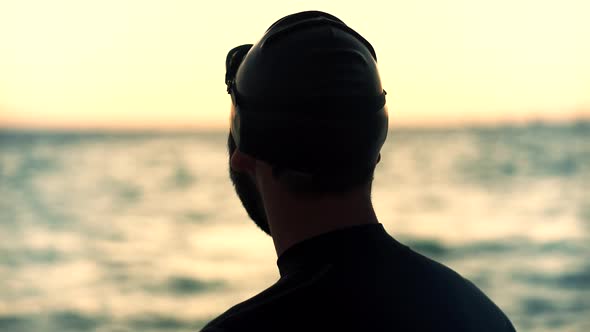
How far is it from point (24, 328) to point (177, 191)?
52.1 ft

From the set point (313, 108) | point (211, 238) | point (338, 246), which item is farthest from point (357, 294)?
point (211, 238)

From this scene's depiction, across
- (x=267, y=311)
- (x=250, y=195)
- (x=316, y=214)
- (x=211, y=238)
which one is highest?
(x=211, y=238)

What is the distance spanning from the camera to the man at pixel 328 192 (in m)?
1.32

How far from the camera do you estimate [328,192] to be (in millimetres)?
1418

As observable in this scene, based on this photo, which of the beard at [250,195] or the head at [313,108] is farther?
the beard at [250,195]

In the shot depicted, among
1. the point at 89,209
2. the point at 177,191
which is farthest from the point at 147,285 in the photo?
the point at 177,191

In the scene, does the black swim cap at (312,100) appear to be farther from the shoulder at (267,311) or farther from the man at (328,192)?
the shoulder at (267,311)

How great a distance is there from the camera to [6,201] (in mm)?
29438

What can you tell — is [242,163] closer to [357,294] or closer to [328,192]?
[328,192]

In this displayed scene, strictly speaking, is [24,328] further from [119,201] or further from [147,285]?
[119,201]

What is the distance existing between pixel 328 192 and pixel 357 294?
0.18m

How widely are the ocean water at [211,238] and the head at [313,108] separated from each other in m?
11.6

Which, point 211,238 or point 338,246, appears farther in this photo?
point 211,238

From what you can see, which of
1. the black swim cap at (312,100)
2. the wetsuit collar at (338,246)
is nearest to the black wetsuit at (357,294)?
the wetsuit collar at (338,246)
